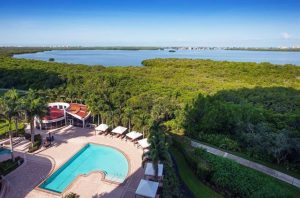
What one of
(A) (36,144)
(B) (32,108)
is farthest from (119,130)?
(B) (32,108)

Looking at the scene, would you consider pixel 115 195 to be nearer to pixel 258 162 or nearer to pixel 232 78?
pixel 258 162

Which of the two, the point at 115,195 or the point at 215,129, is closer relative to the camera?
the point at 115,195

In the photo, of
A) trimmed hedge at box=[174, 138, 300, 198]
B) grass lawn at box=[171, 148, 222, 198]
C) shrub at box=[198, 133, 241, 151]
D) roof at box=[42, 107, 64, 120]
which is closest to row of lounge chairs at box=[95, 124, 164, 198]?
grass lawn at box=[171, 148, 222, 198]

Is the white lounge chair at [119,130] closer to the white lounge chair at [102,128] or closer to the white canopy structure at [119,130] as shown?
the white canopy structure at [119,130]

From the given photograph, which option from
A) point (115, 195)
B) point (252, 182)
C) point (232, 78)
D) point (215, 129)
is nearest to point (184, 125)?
point (215, 129)

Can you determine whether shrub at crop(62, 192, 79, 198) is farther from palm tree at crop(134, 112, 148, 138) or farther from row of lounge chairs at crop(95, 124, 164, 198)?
palm tree at crop(134, 112, 148, 138)

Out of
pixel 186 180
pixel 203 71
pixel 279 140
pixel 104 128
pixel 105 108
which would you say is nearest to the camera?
pixel 186 180

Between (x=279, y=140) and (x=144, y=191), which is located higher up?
(x=279, y=140)
